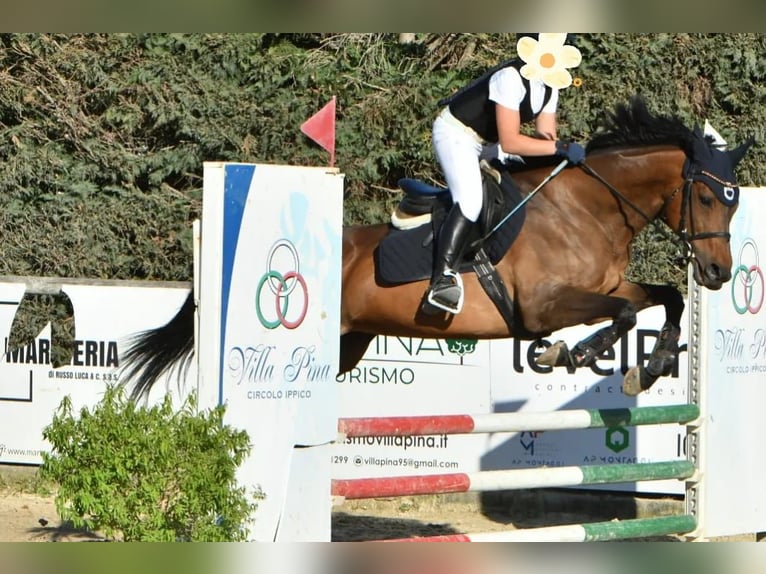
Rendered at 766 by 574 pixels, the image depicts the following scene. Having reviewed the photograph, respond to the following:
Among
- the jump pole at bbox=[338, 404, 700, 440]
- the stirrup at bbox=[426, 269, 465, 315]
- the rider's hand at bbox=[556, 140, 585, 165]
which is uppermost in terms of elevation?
the rider's hand at bbox=[556, 140, 585, 165]

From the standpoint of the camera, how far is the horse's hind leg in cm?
567

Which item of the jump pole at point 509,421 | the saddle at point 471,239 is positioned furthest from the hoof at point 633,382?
the saddle at point 471,239

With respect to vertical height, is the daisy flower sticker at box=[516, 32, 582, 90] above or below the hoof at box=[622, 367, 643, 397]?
above

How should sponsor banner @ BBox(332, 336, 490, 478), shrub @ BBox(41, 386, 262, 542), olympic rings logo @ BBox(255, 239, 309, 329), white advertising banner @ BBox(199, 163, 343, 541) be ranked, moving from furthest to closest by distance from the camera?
1. sponsor banner @ BBox(332, 336, 490, 478)
2. olympic rings logo @ BBox(255, 239, 309, 329)
3. white advertising banner @ BBox(199, 163, 343, 541)
4. shrub @ BBox(41, 386, 262, 542)

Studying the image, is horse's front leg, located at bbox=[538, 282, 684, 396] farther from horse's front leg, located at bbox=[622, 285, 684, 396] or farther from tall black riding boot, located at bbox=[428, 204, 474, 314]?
tall black riding boot, located at bbox=[428, 204, 474, 314]

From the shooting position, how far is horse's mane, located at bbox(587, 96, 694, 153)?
5312 millimetres

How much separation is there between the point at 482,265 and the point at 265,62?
426cm

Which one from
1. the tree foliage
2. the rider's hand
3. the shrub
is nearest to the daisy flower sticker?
the rider's hand

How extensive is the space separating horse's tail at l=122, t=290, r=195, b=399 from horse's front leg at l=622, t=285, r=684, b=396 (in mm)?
1866

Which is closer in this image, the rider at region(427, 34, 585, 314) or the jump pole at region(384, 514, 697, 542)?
the jump pole at region(384, 514, 697, 542)

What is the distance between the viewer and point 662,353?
4871 mm

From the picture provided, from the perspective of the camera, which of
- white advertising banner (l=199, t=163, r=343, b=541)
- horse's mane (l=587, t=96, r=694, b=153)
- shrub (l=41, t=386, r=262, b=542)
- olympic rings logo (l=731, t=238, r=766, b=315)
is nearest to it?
shrub (l=41, t=386, r=262, b=542)

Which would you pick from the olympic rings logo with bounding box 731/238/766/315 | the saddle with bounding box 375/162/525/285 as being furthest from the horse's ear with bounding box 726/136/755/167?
the saddle with bounding box 375/162/525/285
